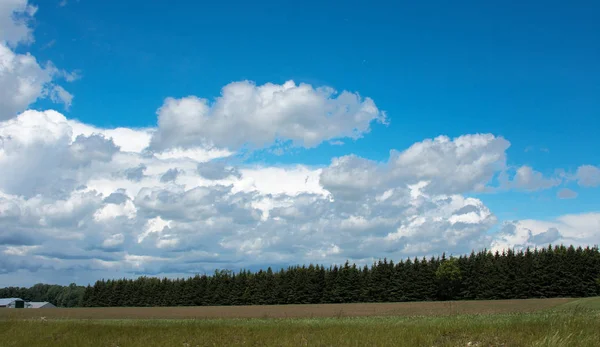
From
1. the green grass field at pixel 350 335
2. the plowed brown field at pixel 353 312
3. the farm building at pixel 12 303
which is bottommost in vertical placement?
the farm building at pixel 12 303

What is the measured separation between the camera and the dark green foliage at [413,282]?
102000 millimetres

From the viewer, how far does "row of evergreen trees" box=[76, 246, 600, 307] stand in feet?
335

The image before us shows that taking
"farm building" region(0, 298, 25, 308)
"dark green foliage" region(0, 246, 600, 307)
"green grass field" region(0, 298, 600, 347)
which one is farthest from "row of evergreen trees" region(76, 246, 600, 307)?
"green grass field" region(0, 298, 600, 347)

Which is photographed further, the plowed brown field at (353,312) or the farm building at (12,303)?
the farm building at (12,303)

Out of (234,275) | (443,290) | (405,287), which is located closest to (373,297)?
(405,287)

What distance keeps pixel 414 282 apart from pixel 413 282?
223 millimetres

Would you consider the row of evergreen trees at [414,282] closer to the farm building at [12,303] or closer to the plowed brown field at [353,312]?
the plowed brown field at [353,312]

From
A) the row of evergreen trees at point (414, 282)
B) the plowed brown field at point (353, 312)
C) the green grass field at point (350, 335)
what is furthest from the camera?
the row of evergreen trees at point (414, 282)

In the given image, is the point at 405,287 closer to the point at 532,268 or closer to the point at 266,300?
the point at 532,268

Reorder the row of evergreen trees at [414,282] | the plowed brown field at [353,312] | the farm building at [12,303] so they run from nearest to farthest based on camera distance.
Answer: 1. the plowed brown field at [353,312]
2. the row of evergreen trees at [414,282]
3. the farm building at [12,303]

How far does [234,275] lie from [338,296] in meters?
32.5

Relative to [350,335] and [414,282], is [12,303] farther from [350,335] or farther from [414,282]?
[350,335]

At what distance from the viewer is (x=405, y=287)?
376 feet

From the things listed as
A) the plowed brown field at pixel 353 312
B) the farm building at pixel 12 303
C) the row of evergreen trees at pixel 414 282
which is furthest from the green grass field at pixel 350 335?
the farm building at pixel 12 303
